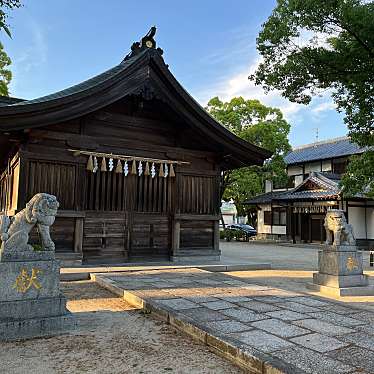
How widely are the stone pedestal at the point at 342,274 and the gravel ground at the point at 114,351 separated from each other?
15.2 ft

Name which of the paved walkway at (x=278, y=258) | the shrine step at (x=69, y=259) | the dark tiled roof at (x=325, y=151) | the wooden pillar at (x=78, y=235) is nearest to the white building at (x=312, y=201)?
the dark tiled roof at (x=325, y=151)

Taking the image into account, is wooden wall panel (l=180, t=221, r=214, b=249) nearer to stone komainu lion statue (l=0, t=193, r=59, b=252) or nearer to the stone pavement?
the stone pavement

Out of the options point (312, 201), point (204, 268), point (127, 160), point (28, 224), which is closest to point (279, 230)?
point (312, 201)

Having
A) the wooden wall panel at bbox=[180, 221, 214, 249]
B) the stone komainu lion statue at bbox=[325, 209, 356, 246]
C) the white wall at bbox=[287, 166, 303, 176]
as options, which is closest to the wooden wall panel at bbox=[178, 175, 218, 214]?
the wooden wall panel at bbox=[180, 221, 214, 249]

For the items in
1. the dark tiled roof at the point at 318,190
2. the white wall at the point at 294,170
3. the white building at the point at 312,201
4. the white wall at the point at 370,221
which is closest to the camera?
the white wall at the point at 370,221

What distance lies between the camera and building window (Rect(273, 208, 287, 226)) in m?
32.6

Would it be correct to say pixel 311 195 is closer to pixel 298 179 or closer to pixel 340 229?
pixel 298 179

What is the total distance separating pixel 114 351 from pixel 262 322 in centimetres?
208

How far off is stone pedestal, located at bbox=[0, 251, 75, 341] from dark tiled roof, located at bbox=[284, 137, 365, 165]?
28500mm

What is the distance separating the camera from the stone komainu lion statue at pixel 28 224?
188 inches

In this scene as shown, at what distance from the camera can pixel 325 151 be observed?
3334 centimetres

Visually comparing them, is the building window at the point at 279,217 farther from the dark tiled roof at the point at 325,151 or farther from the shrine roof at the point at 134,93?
the shrine roof at the point at 134,93

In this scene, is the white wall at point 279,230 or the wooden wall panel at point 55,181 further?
the white wall at point 279,230

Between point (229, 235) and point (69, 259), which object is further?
point (229, 235)
